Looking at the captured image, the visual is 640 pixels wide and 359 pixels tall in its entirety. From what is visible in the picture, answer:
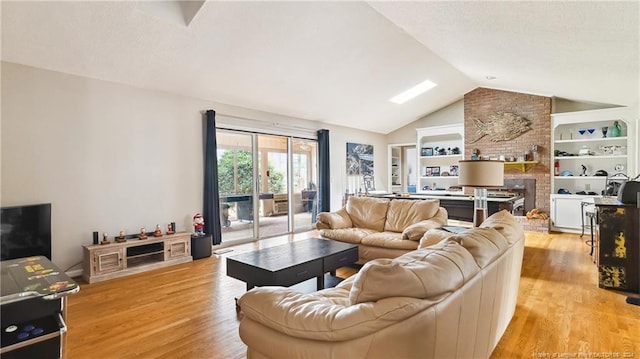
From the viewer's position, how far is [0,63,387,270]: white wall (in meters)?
3.52

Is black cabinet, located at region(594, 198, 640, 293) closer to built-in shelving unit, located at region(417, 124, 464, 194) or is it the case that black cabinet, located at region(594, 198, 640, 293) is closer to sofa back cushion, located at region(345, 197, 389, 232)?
sofa back cushion, located at region(345, 197, 389, 232)

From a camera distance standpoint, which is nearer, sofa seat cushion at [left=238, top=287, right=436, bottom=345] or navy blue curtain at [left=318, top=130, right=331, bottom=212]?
sofa seat cushion at [left=238, top=287, right=436, bottom=345]

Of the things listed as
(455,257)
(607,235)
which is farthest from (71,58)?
(607,235)

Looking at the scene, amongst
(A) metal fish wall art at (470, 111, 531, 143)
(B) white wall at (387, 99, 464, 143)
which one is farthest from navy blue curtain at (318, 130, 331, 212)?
(A) metal fish wall art at (470, 111, 531, 143)

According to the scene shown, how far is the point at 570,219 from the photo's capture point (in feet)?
20.9

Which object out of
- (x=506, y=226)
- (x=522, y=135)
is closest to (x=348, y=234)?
(x=506, y=226)

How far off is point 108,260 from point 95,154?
1337mm

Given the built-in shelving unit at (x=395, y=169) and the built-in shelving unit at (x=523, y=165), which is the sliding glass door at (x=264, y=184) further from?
the built-in shelving unit at (x=523, y=165)

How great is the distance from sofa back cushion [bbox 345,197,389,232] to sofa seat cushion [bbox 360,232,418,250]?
18.4 inches

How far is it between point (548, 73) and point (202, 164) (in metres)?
5.52

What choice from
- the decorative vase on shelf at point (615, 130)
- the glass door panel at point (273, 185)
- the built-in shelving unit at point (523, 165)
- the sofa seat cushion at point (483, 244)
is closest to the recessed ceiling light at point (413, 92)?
the built-in shelving unit at point (523, 165)

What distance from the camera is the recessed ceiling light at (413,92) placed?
→ 22.5 ft

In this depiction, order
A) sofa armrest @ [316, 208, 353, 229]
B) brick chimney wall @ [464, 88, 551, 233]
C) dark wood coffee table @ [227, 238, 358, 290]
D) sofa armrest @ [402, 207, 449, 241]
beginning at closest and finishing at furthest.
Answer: dark wood coffee table @ [227, 238, 358, 290] → sofa armrest @ [402, 207, 449, 241] → sofa armrest @ [316, 208, 353, 229] → brick chimney wall @ [464, 88, 551, 233]

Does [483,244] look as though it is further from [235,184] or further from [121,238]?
[235,184]
